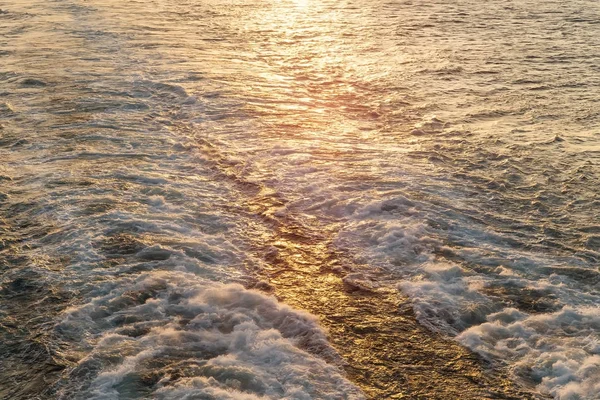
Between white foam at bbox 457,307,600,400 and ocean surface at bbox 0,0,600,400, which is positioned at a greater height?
ocean surface at bbox 0,0,600,400

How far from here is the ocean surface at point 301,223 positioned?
5.20 metres

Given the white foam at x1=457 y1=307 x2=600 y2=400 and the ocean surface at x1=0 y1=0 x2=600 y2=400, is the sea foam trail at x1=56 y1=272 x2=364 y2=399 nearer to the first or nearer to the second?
the ocean surface at x1=0 y1=0 x2=600 y2=400

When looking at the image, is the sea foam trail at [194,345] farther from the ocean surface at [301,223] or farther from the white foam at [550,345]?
the white foam at [550,345]

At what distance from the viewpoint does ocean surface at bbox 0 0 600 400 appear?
5203mm

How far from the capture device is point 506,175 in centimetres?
845

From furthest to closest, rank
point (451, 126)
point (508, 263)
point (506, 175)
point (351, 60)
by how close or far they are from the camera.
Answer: point (351, 60) < point (451, 126) < point (506, 175) < point (508, 263)

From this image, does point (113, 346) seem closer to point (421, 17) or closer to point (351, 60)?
point (351, 60)

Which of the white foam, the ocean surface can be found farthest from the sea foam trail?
the white foam

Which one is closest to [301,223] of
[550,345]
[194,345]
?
[194,345]

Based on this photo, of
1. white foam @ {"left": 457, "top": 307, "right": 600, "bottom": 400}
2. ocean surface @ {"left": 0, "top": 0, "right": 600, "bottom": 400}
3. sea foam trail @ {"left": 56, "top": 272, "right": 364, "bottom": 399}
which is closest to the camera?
sea foam trail @ {"left": 56, "top": 272, "right": 364, "bottom": 399}

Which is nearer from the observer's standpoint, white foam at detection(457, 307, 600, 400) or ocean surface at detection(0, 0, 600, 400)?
white foam at detection(457, 307, 600, 400)

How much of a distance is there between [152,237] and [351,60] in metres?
7.85

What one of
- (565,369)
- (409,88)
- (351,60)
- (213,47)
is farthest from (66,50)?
(565,369)

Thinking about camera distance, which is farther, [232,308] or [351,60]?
[351,60]
